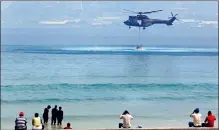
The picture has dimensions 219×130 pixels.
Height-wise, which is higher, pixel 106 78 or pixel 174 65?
pixel 174 65

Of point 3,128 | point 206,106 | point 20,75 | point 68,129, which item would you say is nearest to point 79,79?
point 20,75

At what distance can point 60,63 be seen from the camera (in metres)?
92.0

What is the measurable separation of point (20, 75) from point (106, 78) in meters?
11.0

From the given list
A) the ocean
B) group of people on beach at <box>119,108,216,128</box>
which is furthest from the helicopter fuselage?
group of people on beach at <box>119,108,216,128</box>

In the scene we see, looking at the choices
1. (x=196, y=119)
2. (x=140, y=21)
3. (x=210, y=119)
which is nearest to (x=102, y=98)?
(x=196, y=119)

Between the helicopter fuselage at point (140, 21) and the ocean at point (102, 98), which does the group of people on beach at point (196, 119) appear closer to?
the ocean at point (102, 98)

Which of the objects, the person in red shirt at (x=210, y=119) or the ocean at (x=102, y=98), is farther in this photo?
the ocean at (x=102, y=98)

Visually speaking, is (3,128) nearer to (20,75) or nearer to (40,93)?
(40,93)

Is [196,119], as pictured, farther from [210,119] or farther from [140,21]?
[140,21]

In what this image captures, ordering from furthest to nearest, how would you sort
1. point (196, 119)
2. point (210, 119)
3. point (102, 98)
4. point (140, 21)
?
point (140, 21)
point (102, 98)
point (196, 119)
point (210, 119)

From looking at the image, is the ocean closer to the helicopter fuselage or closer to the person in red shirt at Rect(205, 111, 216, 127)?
the person in red shirt at Rect(205, 111, 216, 127)

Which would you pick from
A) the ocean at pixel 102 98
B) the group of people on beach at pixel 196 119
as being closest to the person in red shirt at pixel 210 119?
the group of people on beach at pixel 196 119

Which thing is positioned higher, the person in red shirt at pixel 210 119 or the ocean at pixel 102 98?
the ocean at pixel 102 98

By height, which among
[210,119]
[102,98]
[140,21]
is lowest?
[210,119]
